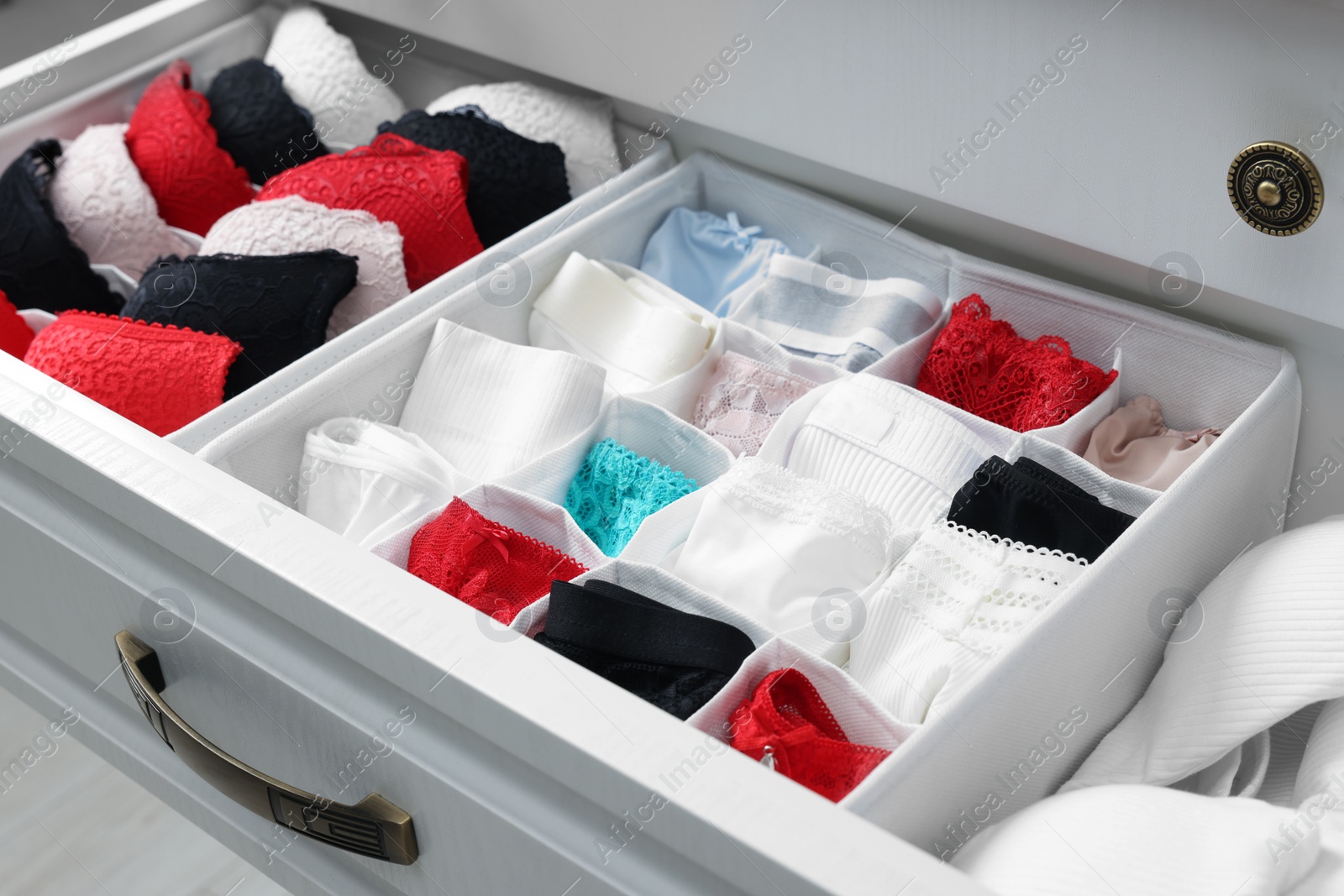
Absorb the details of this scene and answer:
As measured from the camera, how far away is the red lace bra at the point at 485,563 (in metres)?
0.74

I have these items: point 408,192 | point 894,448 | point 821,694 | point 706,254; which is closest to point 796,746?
point 821,694

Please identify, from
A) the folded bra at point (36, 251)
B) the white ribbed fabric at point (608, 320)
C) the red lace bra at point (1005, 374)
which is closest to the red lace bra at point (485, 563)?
the white ribbed fabric at point (608, 320)

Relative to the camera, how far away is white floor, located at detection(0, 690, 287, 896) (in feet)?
3.43

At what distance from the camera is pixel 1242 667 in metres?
0.64

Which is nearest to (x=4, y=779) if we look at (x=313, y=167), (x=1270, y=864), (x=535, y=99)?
(x=313, y=167)

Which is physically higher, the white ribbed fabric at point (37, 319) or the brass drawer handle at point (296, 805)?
the brass drawer handle at point (296, 805)

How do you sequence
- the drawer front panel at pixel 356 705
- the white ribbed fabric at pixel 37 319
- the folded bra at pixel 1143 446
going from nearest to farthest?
the drawer front panel at pixel 356 705 → the folded bra at pixel 1143 446 → the white ribbed fabric at pixel 37 319

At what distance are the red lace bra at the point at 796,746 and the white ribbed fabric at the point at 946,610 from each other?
6cm

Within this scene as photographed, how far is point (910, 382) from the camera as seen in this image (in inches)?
35.9

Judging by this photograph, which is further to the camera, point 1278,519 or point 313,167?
point 313,167

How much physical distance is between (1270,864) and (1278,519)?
0.38m

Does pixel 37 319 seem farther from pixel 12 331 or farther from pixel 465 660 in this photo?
pixel 465 660

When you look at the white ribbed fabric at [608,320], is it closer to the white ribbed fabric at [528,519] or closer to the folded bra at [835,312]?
the folded bra at [835,312]

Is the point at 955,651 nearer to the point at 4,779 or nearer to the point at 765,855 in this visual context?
the point at 765,855
